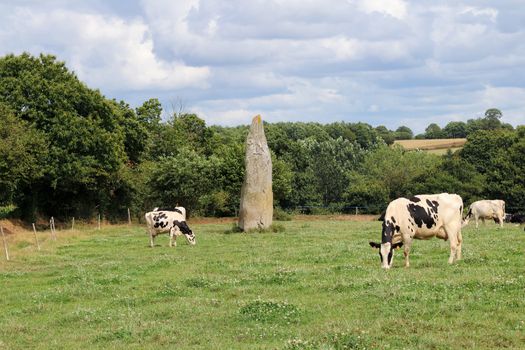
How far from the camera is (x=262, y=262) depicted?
24.8 meters

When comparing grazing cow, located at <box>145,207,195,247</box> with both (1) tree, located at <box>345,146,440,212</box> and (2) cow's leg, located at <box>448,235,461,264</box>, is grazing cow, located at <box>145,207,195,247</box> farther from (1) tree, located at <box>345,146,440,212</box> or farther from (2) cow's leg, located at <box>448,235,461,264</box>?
(1) tree, located at <box>345,146,440,212</box>

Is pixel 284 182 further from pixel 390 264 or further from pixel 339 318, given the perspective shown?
pixel 339 318

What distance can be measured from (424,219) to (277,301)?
7.92 metres

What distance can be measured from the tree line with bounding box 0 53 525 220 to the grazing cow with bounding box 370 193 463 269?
32.7 meters

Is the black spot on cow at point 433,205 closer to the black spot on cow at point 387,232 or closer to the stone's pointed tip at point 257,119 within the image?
the black spot on cow at point 387,232

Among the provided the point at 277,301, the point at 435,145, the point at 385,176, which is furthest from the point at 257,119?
the point at 435,145

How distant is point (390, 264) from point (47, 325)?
33.0 ft

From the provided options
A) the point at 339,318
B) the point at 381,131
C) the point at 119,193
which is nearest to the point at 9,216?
the point at 119,193

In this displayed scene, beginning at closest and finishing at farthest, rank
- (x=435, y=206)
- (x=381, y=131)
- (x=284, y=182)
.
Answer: (x=435, y=206) → (x=284, y=182) → (x=381, y=131)

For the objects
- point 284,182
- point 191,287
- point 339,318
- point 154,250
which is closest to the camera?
point 339,318

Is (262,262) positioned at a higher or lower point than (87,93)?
lower

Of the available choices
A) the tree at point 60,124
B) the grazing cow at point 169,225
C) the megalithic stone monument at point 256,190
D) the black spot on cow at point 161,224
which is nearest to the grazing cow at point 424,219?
the grazing cow at point 169,225

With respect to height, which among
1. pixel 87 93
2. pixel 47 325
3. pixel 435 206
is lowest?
pixel 47 325

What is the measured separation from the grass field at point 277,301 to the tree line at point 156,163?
86.2ft
